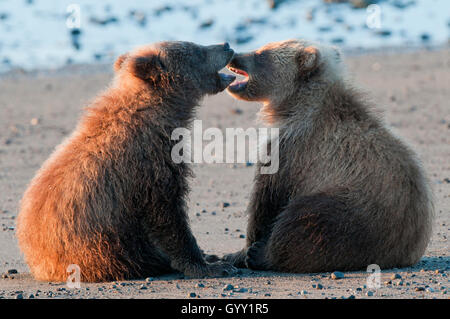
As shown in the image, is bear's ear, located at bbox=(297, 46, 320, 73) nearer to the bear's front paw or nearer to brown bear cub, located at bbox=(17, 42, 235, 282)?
brown bear cub, located at bbox=(17, 42, 235, 282)

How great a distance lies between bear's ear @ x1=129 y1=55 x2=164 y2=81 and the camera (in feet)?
23.0

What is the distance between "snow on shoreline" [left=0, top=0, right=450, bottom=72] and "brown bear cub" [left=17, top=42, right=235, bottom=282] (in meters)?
13.3

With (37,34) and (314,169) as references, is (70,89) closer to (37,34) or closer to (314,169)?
(37,34)

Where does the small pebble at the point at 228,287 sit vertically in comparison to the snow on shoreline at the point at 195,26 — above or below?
below

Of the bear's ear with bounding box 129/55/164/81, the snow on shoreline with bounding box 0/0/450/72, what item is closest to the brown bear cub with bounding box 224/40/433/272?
the bear's ear with bounding box 129/55/164/81

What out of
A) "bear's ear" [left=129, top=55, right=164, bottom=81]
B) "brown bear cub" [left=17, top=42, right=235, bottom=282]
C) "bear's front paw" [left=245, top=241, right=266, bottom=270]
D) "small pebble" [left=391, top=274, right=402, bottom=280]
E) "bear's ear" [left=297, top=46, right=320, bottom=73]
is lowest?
"small pebble" [left=391, top=274, right=402, bottom=280]

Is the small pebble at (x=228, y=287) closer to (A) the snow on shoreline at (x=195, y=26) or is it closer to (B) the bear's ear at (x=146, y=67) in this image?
(B) the bear's ear at (x=146, y=67)

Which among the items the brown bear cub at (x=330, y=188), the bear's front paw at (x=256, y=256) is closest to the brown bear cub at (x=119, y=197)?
the bear's front paw at (x=256, y=256)

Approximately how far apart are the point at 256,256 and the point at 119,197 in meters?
1.45

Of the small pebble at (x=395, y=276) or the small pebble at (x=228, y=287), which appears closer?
the small pebble at (x=228, y=287)

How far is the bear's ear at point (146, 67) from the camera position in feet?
23.0

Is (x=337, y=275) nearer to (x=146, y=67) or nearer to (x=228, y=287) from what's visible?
(x=228, y=287)

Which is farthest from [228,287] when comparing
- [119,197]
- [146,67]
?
[146,67]

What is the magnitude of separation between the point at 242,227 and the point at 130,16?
15084 millimetres
